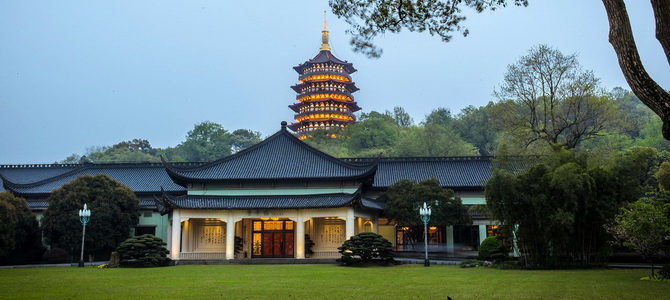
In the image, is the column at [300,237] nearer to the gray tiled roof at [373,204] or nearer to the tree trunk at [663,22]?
the gray tiled roof at [373,204]

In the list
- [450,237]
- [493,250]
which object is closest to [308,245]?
[450,237]

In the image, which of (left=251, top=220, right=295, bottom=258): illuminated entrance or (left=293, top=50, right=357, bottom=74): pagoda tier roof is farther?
(left=293, top=50, right=357, bottom=74): pagoda tier roof

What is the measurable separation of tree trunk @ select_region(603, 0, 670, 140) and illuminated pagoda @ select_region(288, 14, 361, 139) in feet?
→ 192

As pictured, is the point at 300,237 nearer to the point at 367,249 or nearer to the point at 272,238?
the point at 272,238

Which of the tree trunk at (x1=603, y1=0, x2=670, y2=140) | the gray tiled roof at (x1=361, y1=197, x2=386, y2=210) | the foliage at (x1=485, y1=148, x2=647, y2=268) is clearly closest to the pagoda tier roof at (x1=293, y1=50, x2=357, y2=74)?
the gray tiled roof at (x1=361, y1=197, x2=386, y2=210)

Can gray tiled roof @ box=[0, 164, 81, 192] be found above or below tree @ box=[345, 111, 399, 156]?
below

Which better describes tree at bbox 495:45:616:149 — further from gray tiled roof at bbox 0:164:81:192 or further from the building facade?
gray tiled roof at bbox 0:164:81:192

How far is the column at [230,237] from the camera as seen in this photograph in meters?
27.9

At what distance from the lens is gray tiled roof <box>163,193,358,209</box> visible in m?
27.8

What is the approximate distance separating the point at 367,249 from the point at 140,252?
9022 mm

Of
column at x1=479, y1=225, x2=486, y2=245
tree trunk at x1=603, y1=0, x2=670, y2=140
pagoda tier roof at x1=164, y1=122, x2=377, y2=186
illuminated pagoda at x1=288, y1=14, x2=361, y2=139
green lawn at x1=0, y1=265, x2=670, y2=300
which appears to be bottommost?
green lawn at x1=0, y1=265, x2=670, y2=300

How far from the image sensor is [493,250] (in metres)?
24.7

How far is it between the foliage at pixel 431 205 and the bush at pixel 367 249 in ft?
15.3

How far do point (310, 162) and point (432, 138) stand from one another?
2421 cm
